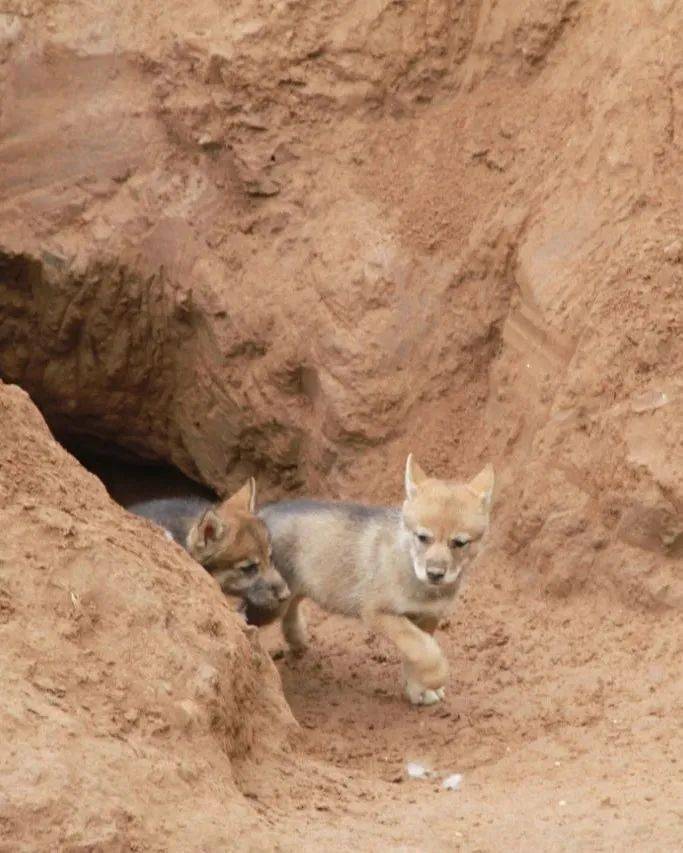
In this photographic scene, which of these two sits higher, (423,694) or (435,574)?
(435,574)

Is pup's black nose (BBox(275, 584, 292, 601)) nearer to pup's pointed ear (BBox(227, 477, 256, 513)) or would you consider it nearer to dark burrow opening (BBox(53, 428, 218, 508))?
pup's pointed ear (BBox(227, 477, 256, 513))

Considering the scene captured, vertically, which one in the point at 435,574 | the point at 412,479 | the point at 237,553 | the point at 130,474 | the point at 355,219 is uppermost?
the point at 355,219

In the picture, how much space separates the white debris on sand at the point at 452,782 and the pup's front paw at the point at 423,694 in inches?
33.0

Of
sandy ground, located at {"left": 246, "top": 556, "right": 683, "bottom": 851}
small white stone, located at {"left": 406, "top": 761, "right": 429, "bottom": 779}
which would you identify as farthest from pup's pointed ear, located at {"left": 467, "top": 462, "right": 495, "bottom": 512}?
small white stone, located at {"left": 406, "top": 761, "right": 429, "bottom": 779}

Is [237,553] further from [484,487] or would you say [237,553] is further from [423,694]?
[484,487]

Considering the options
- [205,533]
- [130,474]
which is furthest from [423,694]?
[130,474]

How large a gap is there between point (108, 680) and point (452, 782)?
166 centimetres

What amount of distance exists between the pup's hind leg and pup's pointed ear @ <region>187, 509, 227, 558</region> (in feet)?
2.28

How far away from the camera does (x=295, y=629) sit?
828 cm

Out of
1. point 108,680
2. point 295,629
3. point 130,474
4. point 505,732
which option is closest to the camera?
point 108,680

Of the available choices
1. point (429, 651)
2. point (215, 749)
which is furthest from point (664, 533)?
point (215, 749)

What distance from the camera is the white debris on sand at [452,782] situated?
6375 millimetres

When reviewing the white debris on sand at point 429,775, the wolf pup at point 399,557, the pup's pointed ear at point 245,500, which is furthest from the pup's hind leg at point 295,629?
the white debris on sand at point 429,775

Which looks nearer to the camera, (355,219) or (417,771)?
(417,771)
